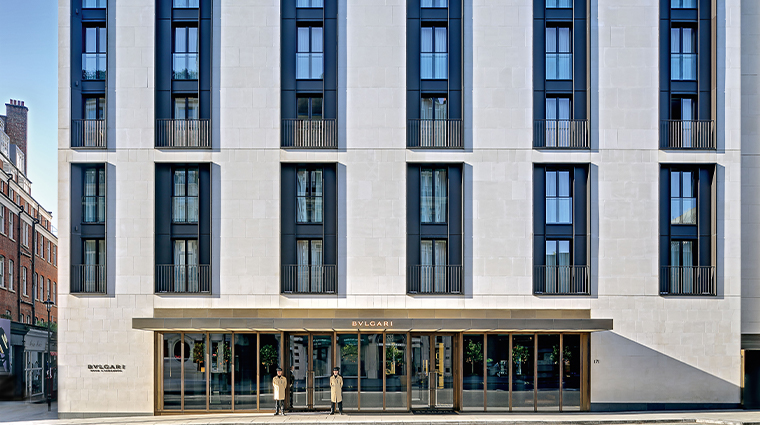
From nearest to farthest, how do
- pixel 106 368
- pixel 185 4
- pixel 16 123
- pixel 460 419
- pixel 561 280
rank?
pixel 460 419
pixel 106 368
pixel 561 280
pixel 185 4
pixel 16 123

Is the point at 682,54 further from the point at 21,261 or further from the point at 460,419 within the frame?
the point at 21,261

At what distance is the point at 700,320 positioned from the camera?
2377 centimetres

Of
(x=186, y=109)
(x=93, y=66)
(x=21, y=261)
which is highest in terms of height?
(x=93, y=66)

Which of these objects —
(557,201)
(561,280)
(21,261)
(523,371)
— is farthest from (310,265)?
(21,261)

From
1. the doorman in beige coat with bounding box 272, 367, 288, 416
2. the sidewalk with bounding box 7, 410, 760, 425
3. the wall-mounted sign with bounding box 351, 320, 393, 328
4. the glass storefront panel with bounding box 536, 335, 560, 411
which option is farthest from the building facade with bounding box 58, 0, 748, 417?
the wall-mounted sign with bounding box 351, 320, 393, 328

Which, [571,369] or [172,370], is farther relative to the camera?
[571,369]

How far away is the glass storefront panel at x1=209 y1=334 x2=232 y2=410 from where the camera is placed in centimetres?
2355

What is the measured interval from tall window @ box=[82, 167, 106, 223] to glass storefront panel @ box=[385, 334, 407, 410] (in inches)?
450

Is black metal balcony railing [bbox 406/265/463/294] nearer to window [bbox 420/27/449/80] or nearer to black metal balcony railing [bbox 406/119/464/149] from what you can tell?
black metal balcony railing [bbox 406/119/464/149]

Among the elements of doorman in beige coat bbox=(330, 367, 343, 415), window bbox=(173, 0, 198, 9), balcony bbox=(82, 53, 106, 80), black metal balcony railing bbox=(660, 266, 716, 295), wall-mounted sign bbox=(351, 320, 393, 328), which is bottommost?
doorman in beige coat bbox=(330, 367, 343, 415)

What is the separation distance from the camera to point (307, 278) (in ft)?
78.6

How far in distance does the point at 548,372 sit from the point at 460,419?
4124mm

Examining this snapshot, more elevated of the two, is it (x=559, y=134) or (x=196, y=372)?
(x=559, y=134)

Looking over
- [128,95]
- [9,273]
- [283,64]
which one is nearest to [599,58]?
[283,64]
